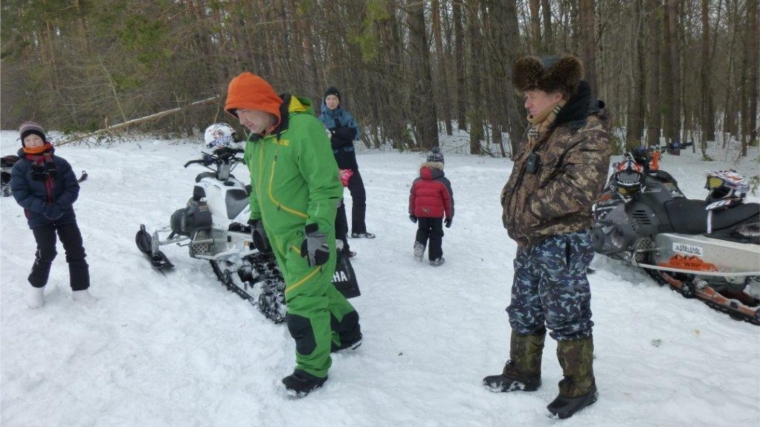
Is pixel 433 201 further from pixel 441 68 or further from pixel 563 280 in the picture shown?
pixel 441 68

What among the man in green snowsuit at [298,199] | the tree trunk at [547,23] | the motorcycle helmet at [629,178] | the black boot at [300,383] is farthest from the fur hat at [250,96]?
the tree trunk at [547,23]

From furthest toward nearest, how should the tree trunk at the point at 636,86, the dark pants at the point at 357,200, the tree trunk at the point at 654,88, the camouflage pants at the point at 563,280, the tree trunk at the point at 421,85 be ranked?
the tree trunk at the point at 421,85
the tree trunk at the point at 636,86
the tree trunk at the point at 654,88
the dark pants at the point at 357,200
the camouflage pants at the point at 563,280

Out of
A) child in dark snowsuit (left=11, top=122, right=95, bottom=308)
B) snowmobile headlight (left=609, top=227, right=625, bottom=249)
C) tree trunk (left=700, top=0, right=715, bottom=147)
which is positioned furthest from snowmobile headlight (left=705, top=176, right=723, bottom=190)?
tree trunk (left=700, top=0, right=715, bottom=147)

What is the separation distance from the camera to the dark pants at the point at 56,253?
4164 millimetres

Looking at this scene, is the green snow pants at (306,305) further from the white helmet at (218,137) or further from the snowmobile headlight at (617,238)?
the snowmobile headlight at (617,238)

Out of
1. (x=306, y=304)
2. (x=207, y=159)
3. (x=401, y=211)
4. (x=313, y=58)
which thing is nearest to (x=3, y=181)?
(x=207, y=159)

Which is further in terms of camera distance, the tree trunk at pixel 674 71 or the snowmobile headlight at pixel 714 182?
the tree trunk at pixel 674 71

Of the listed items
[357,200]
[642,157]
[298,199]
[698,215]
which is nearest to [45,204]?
[298,199]

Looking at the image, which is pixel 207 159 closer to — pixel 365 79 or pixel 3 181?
pixel 3 181

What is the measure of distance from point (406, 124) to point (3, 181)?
1095 cm

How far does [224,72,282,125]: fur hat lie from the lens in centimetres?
304

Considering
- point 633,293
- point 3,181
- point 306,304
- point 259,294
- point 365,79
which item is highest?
point 365,79

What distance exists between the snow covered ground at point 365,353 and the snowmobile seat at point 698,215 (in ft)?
2.04

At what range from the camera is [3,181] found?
867 centimetres
